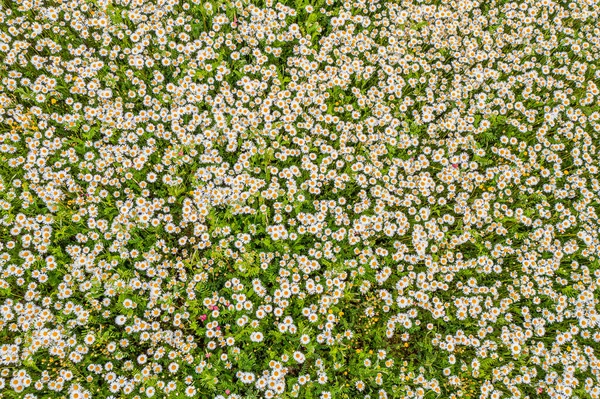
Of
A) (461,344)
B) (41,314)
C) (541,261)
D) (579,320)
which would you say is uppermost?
(541,261)

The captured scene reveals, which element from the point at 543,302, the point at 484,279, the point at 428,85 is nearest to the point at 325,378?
the point at 484,279

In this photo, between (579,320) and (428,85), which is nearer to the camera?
(579,320)

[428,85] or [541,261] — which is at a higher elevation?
[428,85]

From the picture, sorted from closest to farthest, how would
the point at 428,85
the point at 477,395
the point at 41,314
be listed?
the point at 41,314, the point at 477,395, the point at 428,85

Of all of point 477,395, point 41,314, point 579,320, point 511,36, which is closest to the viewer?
point 41,314

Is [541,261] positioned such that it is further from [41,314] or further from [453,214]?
[41,314]

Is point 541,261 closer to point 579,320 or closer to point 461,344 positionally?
point 579,320
